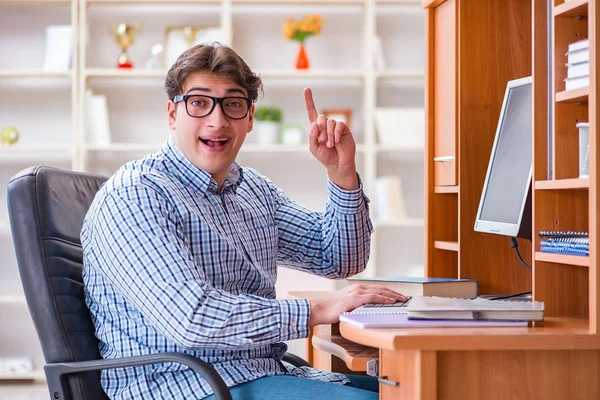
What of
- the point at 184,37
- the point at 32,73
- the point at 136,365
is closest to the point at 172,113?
the point at 136,365

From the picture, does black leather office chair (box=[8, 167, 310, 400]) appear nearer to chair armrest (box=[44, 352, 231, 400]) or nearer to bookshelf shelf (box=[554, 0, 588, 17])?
chair armrest (box=[44, 352, 231, 400])

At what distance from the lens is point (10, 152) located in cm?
463

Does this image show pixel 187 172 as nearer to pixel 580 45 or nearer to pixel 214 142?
pixel 214 142

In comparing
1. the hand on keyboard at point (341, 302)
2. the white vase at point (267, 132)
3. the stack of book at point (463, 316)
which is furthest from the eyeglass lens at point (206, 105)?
the white vase at point (267, 132)

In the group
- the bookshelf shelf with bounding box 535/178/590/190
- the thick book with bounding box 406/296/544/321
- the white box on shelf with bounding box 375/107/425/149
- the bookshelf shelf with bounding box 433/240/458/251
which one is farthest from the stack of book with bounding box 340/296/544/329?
the white box on shelf with bounding box 375/107/425/149

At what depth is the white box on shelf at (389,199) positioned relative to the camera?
14.6ft

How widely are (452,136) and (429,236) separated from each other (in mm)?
300

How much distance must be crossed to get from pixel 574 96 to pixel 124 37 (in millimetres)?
3381

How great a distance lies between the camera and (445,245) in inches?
91.4

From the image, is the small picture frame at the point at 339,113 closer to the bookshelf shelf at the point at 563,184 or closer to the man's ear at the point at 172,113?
the man's ear at the point at 172,113

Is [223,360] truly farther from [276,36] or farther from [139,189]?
[276,36]

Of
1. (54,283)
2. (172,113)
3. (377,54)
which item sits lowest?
(54,283)

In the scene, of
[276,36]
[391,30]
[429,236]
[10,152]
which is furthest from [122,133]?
[429,236]

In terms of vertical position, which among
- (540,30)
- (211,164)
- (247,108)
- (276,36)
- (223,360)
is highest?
(276,36)
